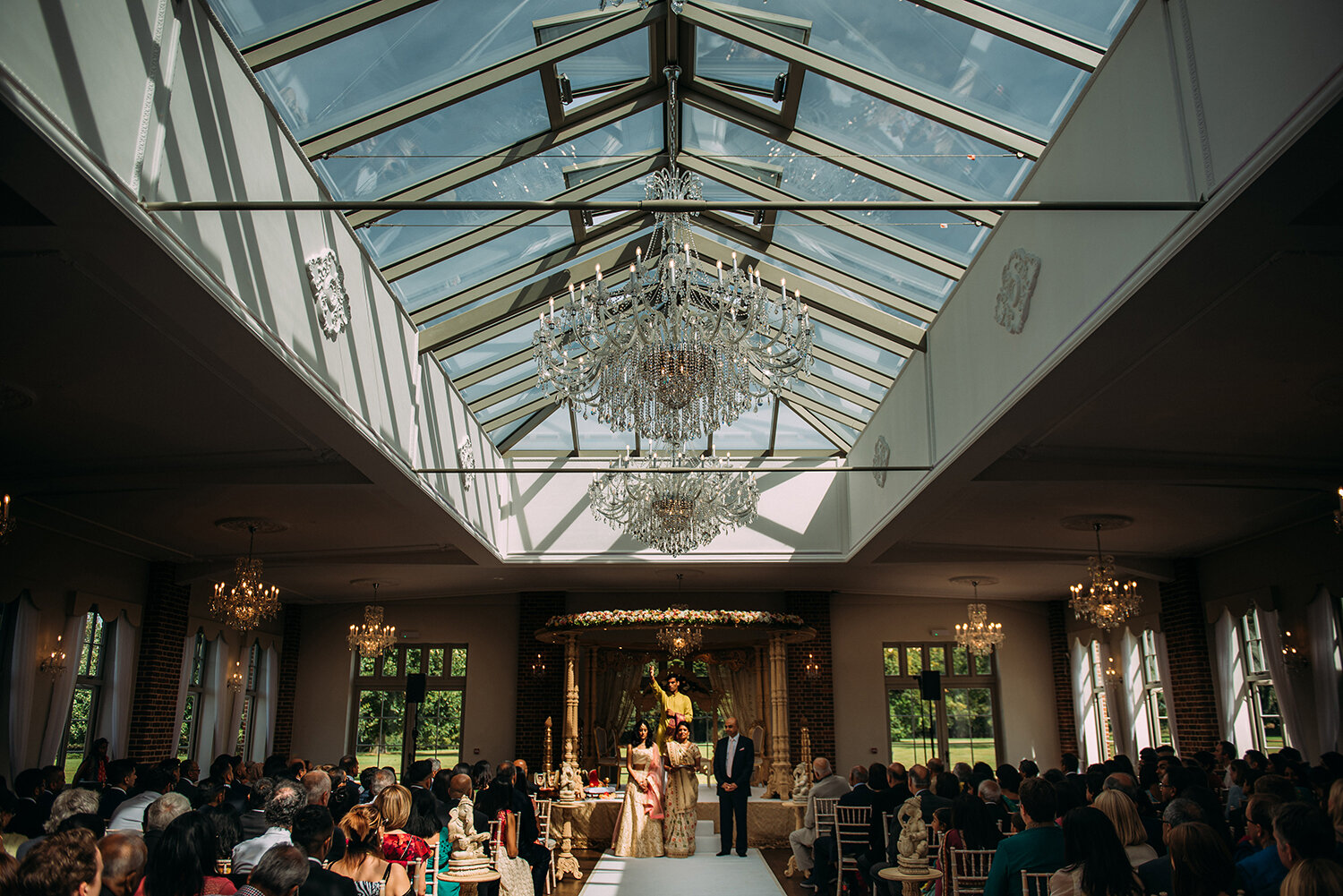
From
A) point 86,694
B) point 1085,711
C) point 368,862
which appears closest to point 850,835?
point 368,862

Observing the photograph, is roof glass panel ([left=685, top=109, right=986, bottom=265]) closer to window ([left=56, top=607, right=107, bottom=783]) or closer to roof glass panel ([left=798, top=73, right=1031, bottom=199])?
roof glass panel ([left=798, top=73, right=1031, bottom=199])

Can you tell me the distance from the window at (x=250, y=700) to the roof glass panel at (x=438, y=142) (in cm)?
1352

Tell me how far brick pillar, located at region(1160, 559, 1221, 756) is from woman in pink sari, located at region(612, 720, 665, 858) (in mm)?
8358

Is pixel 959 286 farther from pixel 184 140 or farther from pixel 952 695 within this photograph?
pixel 952 695

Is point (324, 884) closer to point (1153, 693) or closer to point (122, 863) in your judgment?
point (122, 863)

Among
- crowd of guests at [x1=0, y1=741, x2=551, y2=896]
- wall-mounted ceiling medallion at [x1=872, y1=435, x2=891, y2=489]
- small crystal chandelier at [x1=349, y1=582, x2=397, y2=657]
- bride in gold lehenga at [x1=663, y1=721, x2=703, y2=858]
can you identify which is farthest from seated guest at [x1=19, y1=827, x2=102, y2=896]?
small crystal chandelier at [x1=349, y1=582, x2=397, y2=657]

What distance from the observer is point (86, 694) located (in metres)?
13.9

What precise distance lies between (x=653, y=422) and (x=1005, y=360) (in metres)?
3.02

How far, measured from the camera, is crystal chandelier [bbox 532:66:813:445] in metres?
6.56

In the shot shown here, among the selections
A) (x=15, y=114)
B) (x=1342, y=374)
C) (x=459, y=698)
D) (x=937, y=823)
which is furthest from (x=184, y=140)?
(x=459, y=698)

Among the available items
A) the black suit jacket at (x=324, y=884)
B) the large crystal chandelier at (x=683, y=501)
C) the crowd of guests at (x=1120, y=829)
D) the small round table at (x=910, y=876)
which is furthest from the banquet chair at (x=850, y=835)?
the black suit jacket at (x=324, y=884)

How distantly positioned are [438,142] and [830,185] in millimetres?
3537

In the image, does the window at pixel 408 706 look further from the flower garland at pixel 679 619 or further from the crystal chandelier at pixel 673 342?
the crystal chandelier at pixel 673 342

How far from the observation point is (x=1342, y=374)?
284 inches
